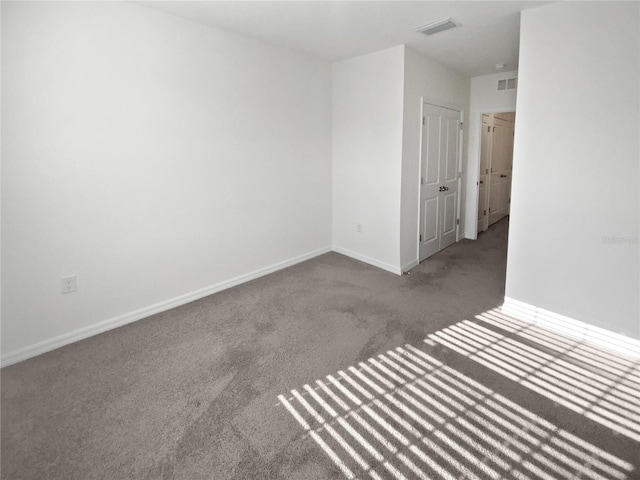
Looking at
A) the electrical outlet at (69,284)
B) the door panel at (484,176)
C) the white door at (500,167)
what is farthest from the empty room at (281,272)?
the white door at (500,167)

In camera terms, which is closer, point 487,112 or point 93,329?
point 93,329

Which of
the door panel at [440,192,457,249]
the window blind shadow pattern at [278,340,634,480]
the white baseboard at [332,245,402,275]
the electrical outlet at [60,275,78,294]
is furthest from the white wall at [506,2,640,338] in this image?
the electrical outlet at [60,275,78,294]

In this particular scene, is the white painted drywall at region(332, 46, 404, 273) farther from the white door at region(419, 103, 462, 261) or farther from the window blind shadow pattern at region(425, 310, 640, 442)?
the window blind shadow pattern at region(425, 310, 640, 442)

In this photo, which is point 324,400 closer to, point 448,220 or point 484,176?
point 448,220

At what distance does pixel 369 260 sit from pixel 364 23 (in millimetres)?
2571

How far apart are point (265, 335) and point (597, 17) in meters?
3.28

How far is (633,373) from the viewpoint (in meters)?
2.35

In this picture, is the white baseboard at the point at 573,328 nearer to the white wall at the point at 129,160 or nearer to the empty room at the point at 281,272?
the empty room at the point at 281,272

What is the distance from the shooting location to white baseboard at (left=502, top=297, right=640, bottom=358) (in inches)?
101

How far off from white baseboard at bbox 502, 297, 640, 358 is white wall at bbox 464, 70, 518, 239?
268 cm

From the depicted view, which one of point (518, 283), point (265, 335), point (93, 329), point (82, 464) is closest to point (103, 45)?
point (93, 329)

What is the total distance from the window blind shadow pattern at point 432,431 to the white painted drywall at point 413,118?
2138 mm

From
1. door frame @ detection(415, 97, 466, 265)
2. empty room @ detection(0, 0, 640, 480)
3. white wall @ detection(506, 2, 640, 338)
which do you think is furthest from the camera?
door frame @ detection(415, 97, 466, 265)

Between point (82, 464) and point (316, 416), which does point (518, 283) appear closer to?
point (316, 416)
